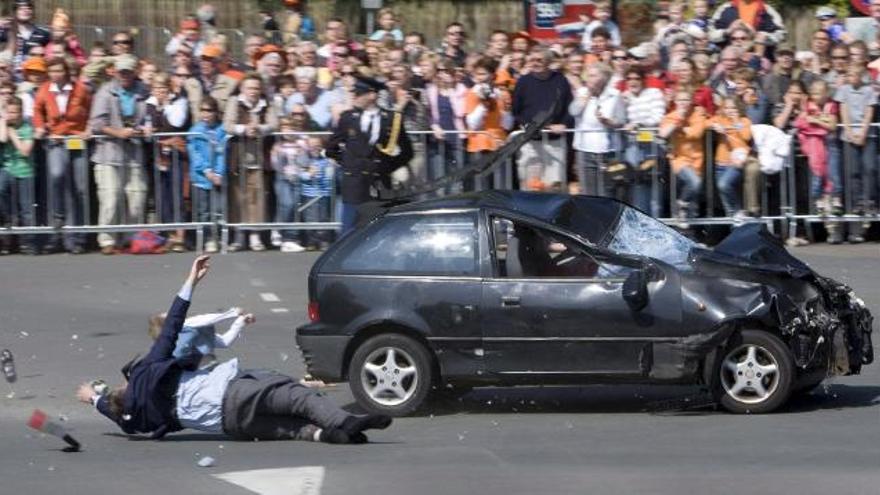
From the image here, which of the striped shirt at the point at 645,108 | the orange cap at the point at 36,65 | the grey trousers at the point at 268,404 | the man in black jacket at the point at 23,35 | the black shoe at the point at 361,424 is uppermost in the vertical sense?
the man in black jacket at the point at 23,35

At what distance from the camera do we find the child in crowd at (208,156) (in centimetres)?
2020

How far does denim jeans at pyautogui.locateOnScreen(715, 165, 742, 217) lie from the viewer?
20.1 meters

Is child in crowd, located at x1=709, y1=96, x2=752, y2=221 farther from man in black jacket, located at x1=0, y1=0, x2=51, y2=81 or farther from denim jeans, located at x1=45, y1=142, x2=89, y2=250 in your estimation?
man in black jacket, located at x1=0, y1=0, x2=51, y2=81

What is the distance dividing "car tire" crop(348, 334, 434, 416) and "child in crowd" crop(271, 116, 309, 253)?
7.39 meters

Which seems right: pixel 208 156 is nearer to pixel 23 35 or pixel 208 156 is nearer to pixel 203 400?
pixel 23 35

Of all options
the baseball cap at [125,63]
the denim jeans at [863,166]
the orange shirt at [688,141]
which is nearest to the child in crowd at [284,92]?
the baseball cap at [125,63]

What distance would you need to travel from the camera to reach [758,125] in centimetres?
2014

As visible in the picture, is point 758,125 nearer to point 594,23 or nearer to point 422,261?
point 594,23

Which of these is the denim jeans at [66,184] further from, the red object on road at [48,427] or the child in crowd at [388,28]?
the red object on road at [48,427]

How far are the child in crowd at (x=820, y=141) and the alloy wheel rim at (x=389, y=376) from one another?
8.50m

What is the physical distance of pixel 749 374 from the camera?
41.4ft

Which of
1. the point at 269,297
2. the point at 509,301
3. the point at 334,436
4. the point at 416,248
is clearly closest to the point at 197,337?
the point at 334,436

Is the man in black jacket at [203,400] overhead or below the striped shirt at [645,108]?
below

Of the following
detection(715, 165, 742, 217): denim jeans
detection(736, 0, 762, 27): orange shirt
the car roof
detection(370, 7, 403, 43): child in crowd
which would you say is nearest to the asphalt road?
the car roof
